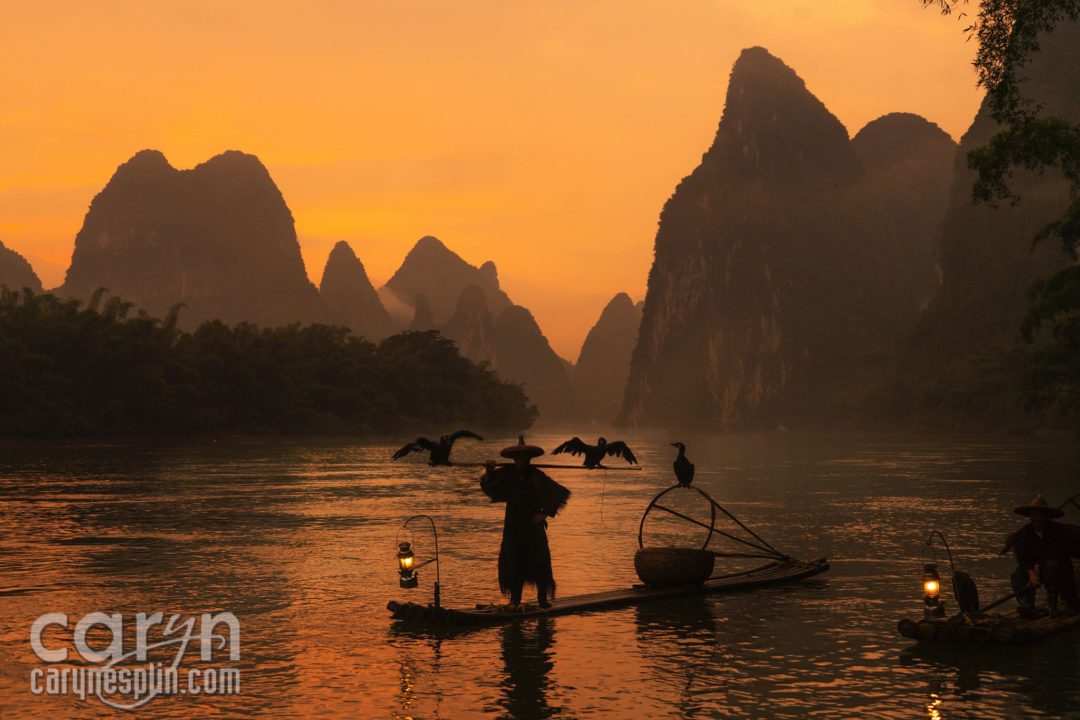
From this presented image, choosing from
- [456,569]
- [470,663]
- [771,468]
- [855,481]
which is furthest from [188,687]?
[771,468]

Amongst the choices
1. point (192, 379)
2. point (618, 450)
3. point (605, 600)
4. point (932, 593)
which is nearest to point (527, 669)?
point (605, 600)

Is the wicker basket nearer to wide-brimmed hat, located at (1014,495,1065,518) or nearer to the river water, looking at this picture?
the river water

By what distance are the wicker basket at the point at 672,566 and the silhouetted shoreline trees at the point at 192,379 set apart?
6373 centimetres

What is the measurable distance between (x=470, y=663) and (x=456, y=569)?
25.0 feet

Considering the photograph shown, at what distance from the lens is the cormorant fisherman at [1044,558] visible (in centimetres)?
1274

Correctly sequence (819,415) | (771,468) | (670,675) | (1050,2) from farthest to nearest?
(819,415) → (771,468) → (1050,2) → (670,675)

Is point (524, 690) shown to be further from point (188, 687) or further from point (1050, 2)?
point (1050, 2)

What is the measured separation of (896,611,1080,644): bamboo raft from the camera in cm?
1189

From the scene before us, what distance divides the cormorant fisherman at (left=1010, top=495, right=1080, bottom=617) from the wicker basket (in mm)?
4183

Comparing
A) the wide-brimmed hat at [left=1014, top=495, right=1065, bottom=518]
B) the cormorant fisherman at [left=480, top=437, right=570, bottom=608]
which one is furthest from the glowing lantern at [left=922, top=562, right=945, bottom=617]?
the cormorant fisherman at [left=480, top=437, right=570, bottom=608]

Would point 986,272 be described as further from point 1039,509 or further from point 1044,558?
point 1039,509

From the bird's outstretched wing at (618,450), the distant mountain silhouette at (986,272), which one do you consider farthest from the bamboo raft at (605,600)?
the distant mountain silhouette at (986,272)

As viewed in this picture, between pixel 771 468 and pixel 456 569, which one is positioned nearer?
pixel 456 569

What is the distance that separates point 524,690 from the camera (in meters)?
10.4
